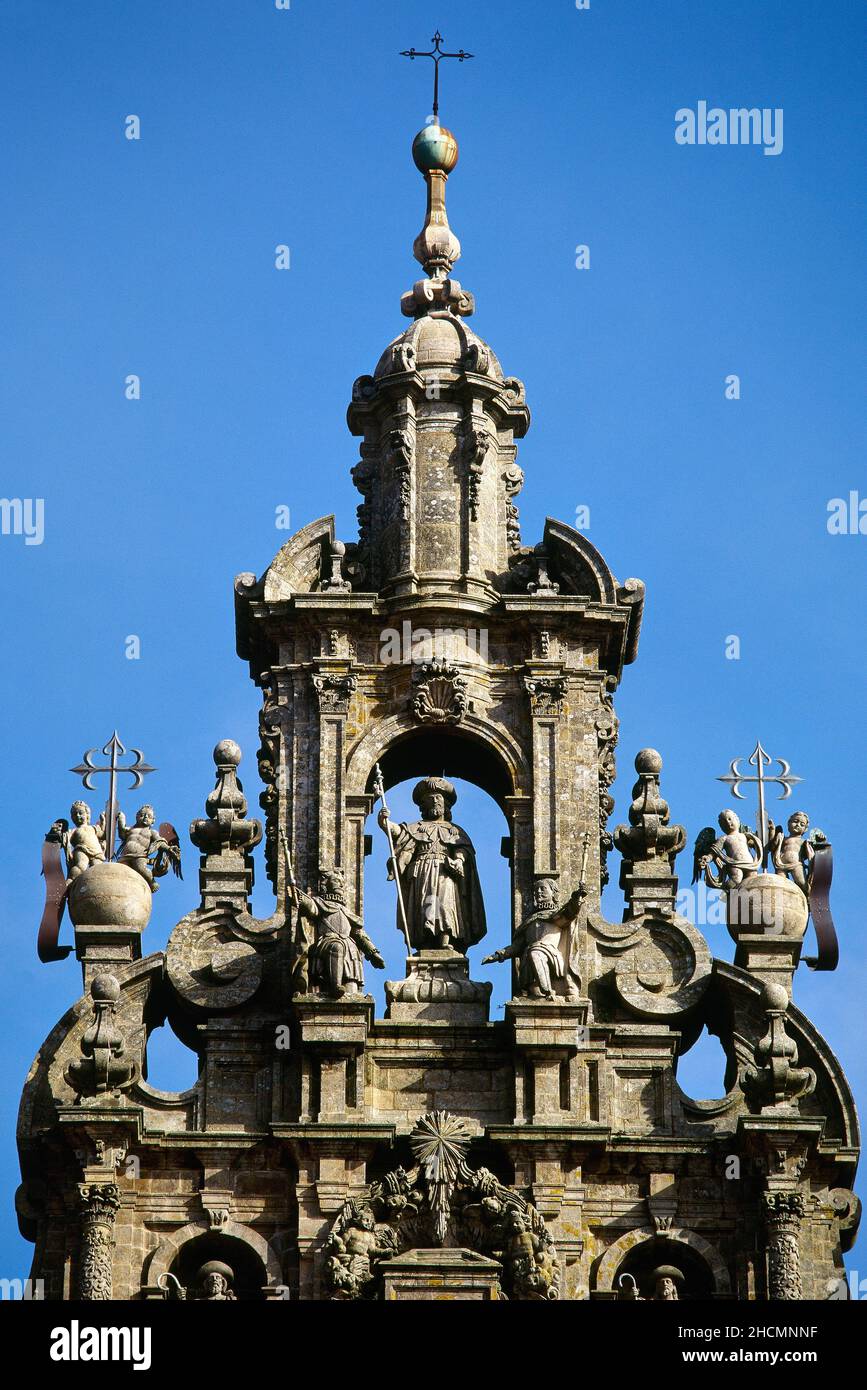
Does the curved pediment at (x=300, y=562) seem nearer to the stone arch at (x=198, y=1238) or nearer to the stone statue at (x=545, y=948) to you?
the stone statue at (x=545, y=948)

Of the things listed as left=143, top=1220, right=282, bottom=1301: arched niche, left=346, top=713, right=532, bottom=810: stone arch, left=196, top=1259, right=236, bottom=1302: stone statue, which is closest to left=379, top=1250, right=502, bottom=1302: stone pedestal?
left=143, top=1220, right=282, bottom=1301: arched niche

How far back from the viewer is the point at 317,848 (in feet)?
169

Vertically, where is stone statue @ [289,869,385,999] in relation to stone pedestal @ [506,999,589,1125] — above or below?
above

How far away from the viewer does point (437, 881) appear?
51906 mm

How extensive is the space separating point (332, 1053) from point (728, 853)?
5.66 metres

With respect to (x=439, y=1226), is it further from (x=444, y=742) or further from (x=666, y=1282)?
(x=444, y=742)

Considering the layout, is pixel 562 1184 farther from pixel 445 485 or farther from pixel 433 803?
pixel 445 485

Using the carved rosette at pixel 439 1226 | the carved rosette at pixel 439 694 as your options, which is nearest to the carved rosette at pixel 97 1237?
the carved rosette at pixel 439 1226

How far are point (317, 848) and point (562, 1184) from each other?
17.0 ft

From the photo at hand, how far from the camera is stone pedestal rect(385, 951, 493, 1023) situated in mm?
50625

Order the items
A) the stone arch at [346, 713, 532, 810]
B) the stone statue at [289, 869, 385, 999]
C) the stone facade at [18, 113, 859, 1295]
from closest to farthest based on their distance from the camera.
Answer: the stone facade at [18, 113, 859, 1295] < the stone statue at [289, 869, 385, 999] < the stone arch at [346, 713, 532, 810]

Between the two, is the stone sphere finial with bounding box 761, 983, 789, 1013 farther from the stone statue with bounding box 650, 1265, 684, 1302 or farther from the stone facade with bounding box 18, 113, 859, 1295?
the stone statue with bounding box 650, 1265, 684, 1302

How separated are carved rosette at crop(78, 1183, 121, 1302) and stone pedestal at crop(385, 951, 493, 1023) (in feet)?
13.3
